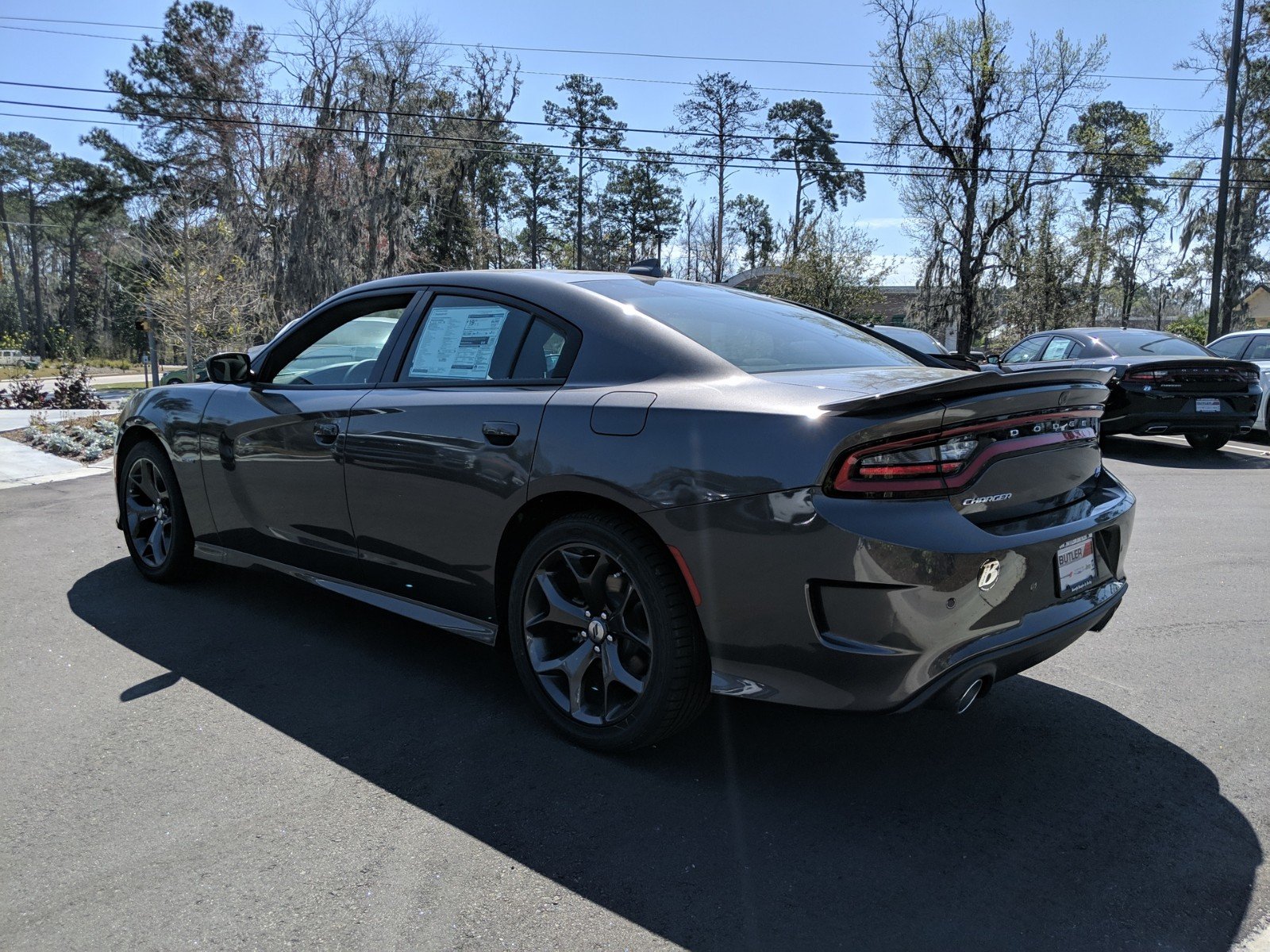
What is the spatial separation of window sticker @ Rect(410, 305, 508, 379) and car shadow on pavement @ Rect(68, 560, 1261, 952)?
48.6 inches

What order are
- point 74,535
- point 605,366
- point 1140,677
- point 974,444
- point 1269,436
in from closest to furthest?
1. point 974,444
2. point 605,366
3. point 1140,677
4. point 74,535
5. point 1269,436

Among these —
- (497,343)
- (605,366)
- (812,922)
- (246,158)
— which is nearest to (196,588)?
(497,343)

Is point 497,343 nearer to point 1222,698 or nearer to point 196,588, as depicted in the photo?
point 196,588

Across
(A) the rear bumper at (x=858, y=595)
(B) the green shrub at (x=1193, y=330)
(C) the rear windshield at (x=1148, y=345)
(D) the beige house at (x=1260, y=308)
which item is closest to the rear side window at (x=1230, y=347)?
(C) the rear windshield at (x=1148, y=345)

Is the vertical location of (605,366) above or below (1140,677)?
above

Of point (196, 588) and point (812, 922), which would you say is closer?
point (812, 922)

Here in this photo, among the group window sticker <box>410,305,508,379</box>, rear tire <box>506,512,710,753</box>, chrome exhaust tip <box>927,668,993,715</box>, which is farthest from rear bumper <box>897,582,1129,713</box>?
window sticker <box>410,305,508,379</box>

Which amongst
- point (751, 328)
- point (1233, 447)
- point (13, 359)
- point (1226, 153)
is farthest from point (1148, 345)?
point (13, 359)

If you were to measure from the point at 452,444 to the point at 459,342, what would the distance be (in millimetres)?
497

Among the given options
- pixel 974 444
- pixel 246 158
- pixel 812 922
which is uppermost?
pixel 246 158

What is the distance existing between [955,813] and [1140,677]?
1527mm

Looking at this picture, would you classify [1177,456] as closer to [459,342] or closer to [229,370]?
[459,342]

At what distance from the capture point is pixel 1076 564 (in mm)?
2830

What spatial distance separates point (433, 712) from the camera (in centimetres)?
339
